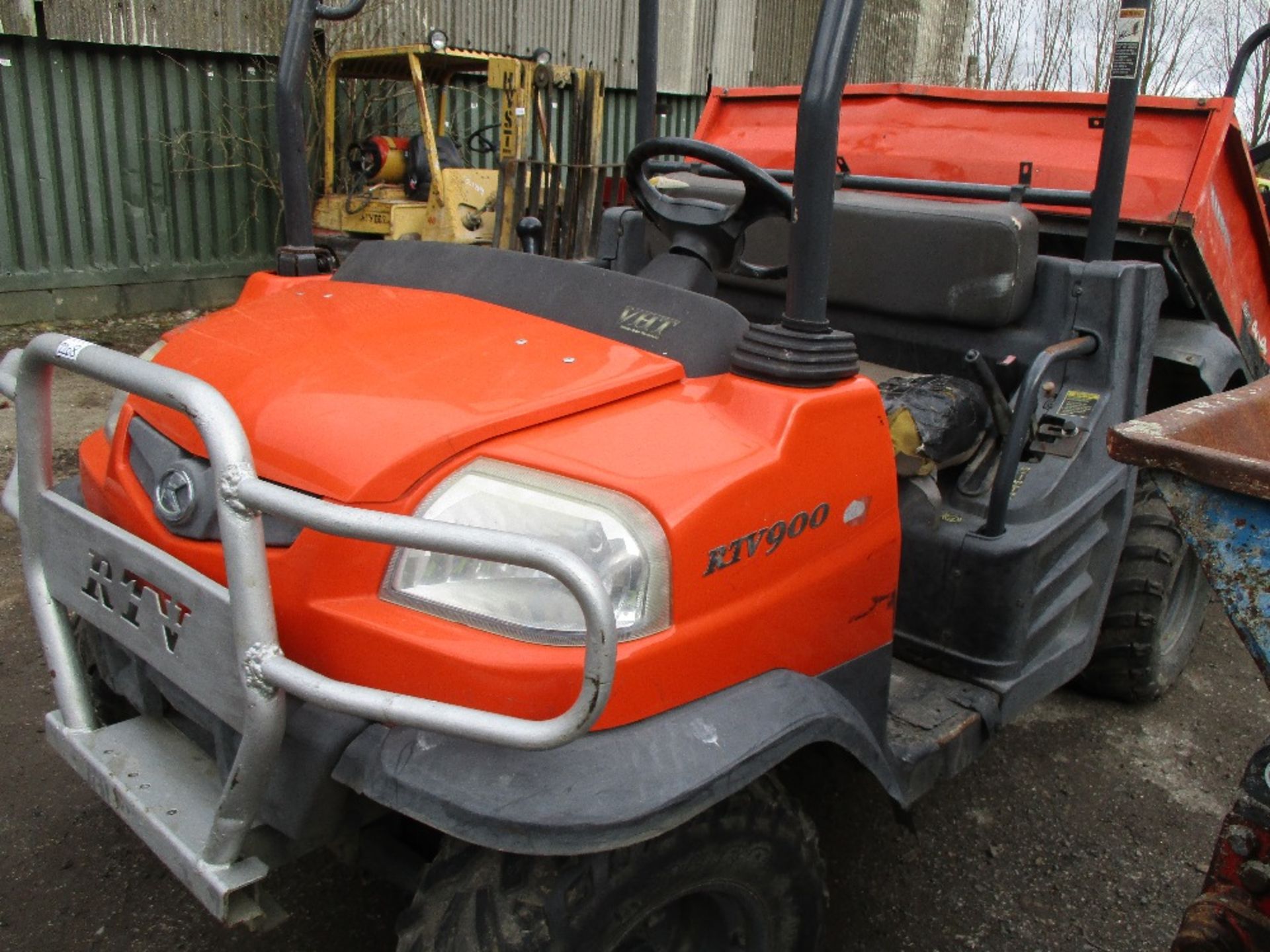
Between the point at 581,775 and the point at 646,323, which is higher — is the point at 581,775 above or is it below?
below

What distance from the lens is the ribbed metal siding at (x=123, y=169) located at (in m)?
7.92

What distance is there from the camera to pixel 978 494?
2.86 meters

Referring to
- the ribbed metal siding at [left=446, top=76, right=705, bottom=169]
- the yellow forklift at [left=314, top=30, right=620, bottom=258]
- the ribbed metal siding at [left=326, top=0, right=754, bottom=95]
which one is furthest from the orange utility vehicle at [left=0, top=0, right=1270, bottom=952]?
the ribbed metal siding at [left=326, top=0, right=754, bottom=95]

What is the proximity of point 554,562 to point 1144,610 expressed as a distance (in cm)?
260

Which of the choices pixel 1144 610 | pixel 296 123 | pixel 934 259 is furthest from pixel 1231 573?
pixel 296 123

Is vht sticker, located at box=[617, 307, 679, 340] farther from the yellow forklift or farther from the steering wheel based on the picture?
the yellow forklift

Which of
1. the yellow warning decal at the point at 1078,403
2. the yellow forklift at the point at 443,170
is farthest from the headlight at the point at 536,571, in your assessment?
the yellow forklift at the point at 443,170

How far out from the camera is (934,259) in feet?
9.98

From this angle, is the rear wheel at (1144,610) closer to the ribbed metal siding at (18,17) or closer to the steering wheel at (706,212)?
the steering wheel at (706,212)

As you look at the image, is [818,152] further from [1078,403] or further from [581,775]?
[1078,403]

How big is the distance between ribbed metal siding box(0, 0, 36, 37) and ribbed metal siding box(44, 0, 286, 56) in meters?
0.13

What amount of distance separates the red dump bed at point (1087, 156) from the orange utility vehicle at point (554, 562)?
631mm

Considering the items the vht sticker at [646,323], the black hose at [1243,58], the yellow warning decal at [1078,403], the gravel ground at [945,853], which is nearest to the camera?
the vht sticker at [646,323]

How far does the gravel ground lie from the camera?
8.18ft
